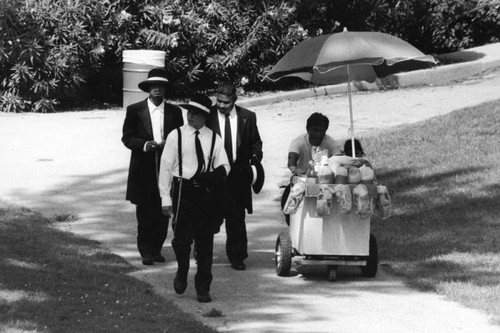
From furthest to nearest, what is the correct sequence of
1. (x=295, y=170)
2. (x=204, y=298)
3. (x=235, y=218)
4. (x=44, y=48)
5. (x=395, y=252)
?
(x=44, y=48), (x=395, y=252), (x=235, y=218), (x=295, y=170), (x=204, y=298)

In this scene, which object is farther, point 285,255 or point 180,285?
point 285,255

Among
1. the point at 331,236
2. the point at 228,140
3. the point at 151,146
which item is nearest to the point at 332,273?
the point at 331,236

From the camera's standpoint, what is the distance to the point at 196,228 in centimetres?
881

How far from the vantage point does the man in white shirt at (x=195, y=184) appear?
8773mm

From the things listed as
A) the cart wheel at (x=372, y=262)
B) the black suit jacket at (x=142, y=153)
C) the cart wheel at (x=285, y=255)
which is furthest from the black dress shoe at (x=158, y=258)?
the cart wheel at (x=372, y=262)

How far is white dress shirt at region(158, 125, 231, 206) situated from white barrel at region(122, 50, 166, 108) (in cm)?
1033

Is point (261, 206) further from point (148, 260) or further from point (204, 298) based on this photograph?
point (204, 298)

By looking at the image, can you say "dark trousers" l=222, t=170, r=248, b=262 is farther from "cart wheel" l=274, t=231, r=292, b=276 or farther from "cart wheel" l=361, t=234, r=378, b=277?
"cart wheel" l=361, t=234, r=378, b=277

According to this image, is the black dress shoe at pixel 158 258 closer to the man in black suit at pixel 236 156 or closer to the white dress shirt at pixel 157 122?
the man in black suit at pixel 236 156

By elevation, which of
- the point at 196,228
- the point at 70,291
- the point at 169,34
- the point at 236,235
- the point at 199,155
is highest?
the point at 169,34

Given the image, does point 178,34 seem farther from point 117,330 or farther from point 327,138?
point 117,330

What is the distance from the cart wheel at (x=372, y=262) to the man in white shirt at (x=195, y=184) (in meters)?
1.49

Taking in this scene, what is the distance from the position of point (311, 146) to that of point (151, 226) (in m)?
1.59

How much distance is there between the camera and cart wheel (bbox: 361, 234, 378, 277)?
9.57 m
